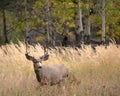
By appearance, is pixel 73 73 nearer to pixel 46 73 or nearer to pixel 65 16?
pixel 46 73

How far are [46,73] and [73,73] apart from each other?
1995 mm

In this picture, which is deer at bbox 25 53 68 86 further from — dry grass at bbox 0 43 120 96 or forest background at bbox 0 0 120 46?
forest background at bbox 0 0 120 46

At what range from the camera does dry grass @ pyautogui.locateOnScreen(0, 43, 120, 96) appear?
8636 mm

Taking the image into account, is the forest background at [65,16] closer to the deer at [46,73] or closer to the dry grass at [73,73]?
the dry grass at [73,73]

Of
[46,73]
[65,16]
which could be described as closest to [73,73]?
[46,73]

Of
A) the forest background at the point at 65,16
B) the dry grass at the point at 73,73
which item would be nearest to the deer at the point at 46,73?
the dry grass at the point at 73,73

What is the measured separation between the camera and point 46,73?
8734 mm

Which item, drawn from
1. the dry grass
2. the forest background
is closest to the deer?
the dry grass

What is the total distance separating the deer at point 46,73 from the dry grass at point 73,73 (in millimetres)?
145

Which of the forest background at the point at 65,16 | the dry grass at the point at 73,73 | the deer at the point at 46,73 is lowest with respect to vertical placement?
the forest background at the point at 65,16

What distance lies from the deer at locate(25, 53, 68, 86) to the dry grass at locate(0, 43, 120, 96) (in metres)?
0.15

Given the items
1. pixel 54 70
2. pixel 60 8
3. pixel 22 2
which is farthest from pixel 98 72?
pixel 22 2

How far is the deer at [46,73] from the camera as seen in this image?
28.0 ft

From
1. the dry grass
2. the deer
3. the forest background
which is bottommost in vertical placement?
Result: the forest background
